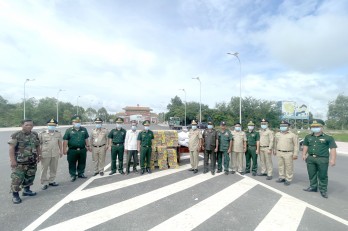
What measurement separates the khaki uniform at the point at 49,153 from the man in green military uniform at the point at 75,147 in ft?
1.43

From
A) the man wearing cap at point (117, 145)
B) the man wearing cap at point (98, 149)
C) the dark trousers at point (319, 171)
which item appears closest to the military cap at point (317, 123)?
the dark trousers at point (319, 171)

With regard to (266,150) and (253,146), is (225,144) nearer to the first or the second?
(253,146)

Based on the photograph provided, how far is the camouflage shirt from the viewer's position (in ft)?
17.5

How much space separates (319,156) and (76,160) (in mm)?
6978

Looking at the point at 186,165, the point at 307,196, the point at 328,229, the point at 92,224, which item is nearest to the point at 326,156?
the point at 307,196

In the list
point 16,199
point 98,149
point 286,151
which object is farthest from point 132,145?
point 286,151

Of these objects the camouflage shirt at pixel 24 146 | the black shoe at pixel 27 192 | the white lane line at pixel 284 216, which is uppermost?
the camouflage shirt at pixel 24 146

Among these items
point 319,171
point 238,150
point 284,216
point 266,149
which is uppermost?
point 266,149

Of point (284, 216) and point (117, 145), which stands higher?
point (117, 145)

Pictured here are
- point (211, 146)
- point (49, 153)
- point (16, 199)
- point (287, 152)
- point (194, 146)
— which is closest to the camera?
point (16, 199)

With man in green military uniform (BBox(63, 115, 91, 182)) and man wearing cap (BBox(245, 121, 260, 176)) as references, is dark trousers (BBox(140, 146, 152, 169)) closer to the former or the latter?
man in green military uniform (BBox(63, 115, 91, 182))

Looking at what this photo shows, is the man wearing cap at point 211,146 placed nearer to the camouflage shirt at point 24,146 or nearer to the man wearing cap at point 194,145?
the man wearing cap at point 194,145

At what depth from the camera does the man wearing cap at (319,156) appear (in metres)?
5.62

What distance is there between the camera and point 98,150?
7.48 meters
